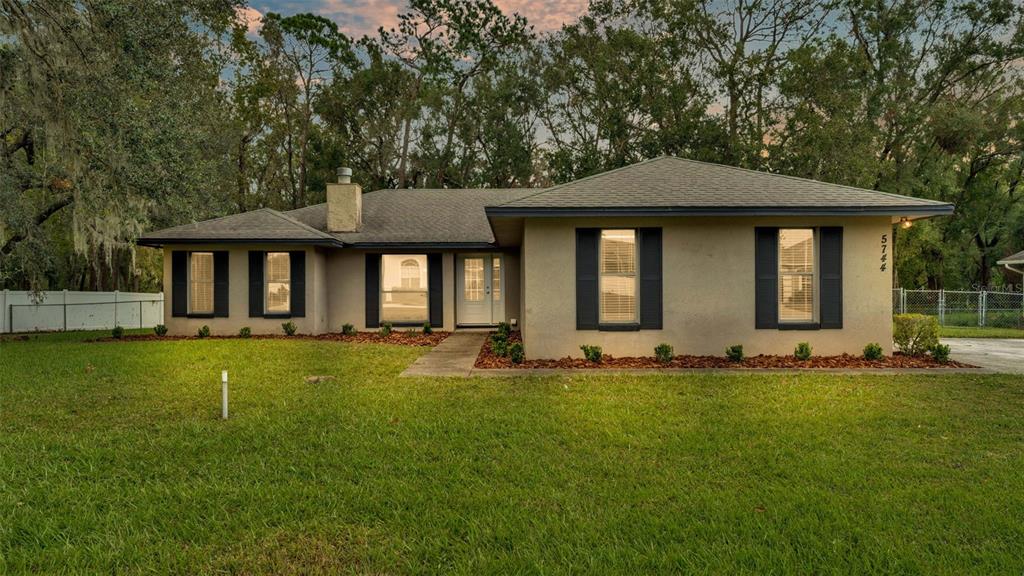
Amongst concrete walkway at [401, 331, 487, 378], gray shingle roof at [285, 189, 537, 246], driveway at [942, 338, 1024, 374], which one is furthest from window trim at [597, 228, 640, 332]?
driveway at [942, 338, 1024, 374]

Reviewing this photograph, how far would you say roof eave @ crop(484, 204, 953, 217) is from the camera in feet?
27.5

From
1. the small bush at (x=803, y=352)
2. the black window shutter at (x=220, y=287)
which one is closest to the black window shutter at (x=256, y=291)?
Answer: the black window shutter at (x=220, y=287)

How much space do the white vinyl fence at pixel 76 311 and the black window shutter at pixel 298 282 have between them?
7901 millimetres

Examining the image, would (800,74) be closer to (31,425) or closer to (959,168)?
(959,168)

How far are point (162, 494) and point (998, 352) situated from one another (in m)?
13.4

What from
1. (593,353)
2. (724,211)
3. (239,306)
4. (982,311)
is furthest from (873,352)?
(239,306)

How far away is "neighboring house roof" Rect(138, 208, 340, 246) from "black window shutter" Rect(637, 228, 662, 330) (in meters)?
7.55

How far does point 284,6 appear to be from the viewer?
2266 cm

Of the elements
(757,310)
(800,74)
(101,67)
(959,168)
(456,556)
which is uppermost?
(800,74)

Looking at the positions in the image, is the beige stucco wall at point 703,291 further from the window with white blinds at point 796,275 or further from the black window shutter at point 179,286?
the black window shutter at point 179,286

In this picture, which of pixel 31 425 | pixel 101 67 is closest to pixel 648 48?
pixel 101 67

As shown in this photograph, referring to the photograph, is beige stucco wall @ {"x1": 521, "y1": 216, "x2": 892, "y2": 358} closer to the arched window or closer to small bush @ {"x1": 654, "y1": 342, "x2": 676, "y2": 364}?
small bush @ {"x1": 654, "y1": 342, "x2": 676, "y2": 364}

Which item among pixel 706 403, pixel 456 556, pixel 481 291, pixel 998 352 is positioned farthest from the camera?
pixel 481 291

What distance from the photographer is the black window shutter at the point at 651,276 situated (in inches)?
350
